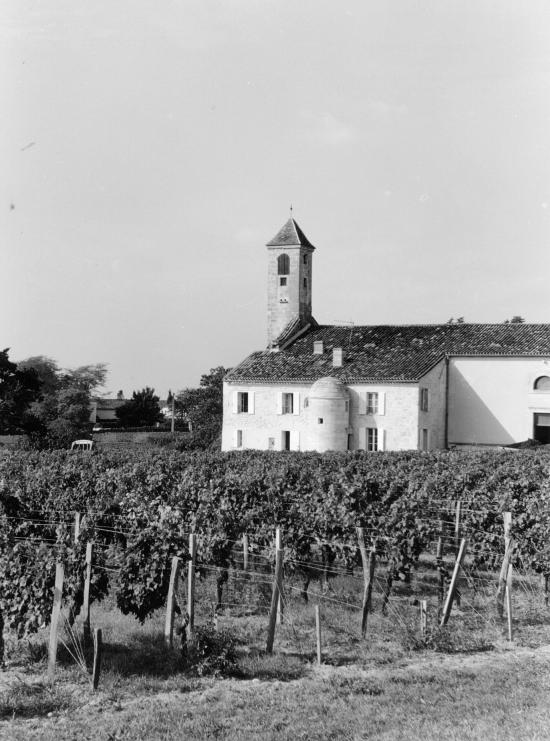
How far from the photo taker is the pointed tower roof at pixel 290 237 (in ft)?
160

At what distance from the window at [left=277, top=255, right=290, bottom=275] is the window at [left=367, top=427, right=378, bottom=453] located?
12.3m

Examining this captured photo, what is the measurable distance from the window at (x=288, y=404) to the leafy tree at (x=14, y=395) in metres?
13.4

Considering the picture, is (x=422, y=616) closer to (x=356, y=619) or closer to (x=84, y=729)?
(x=356, y=619)

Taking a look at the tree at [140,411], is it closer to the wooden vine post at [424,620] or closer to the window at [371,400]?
the window at [371,400]

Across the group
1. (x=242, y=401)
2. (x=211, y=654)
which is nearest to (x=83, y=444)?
(x=242, y=401)

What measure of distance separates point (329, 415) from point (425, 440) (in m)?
4.80

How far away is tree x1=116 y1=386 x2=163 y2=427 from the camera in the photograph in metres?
73.1

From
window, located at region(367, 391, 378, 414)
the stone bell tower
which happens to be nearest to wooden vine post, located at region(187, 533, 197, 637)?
window, located at region(367, 391, 378, 414)

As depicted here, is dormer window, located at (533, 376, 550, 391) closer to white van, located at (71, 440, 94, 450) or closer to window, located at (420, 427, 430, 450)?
window, located at (420, 427, 430, 450)

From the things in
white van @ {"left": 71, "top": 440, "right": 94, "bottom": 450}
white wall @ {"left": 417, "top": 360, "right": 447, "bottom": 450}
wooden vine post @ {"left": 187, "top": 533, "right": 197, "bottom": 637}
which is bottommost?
wooden vine post @ {"left": 187, "top": 533, "right": 197, "bottom": 637}

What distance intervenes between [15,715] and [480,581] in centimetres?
959

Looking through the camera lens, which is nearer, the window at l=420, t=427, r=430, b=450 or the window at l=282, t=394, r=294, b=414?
the window at l=420, t=427, r=430, b=450

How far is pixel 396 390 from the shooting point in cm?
4028

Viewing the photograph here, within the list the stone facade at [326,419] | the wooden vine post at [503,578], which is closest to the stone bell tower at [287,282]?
the stone facade at [326,419]
